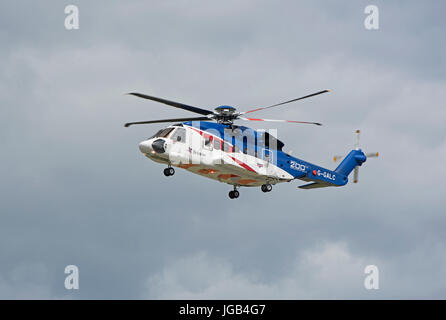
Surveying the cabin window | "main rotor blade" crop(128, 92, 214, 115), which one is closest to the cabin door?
the cabin window

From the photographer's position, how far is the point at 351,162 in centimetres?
6209

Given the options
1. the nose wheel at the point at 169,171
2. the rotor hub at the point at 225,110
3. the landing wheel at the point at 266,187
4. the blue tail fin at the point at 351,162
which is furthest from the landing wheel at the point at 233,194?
the blue tail fin at the point at 351,162

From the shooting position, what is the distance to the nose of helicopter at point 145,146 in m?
50.7

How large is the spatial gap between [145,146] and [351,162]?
65.4 ft

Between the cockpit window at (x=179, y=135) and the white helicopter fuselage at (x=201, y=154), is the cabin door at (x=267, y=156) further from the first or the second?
the cockpit window at (x=179, y=135)

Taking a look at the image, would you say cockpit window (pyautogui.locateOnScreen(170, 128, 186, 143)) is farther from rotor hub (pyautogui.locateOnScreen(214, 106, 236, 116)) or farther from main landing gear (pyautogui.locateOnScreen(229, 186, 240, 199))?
main landing gear (pyautogui.locateOnScreen(229, 186, 240, 199))

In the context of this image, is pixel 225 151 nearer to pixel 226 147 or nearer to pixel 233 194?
pixel 226 147

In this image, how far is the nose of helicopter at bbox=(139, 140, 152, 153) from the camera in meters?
50.7

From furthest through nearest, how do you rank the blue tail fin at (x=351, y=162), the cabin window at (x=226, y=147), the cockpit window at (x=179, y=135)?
1. the blue tail fin at (x=351, y=162)
2. the cabin window at (x=226, y=147)
3. the cockpit window at (x=179, y=135)

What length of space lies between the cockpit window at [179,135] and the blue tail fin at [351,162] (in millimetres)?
16248
